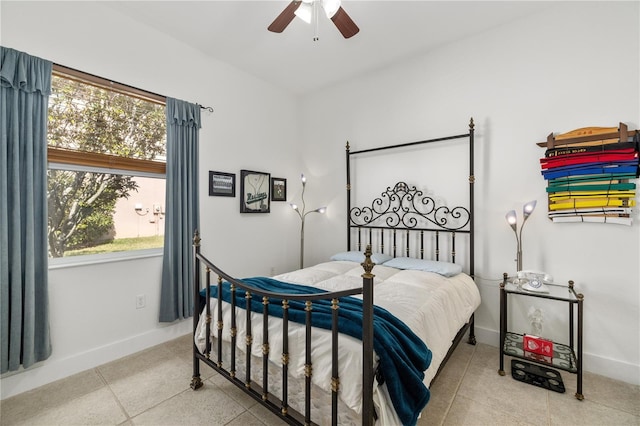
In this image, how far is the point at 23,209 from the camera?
1.92 m

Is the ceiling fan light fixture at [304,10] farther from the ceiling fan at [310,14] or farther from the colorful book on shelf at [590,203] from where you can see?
the colorful book on shelf at [590,203]

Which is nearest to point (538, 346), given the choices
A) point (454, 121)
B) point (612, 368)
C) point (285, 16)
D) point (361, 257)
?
point (612, 368)

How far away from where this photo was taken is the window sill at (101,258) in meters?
2.15

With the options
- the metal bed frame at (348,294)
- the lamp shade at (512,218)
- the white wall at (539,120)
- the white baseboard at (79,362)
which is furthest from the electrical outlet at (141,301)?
the lamp shade at (512,218)

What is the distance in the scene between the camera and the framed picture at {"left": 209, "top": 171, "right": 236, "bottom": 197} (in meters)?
3.07

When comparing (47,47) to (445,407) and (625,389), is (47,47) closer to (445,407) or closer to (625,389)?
(445,407)

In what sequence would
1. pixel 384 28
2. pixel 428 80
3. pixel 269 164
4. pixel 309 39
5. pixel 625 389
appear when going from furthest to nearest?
1. pixel 269 164
2. pixel 428 80
3. pixel 309 39
4. pixel 384 28
5. pixel 625 389

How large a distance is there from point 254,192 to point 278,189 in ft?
1.37

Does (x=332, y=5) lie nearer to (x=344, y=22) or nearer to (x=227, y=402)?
(x=344, y=22)

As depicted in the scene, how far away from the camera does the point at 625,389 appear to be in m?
1.96

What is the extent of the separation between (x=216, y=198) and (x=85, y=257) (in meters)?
1.25

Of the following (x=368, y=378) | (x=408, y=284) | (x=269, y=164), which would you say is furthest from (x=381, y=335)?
(x=269, y=164)

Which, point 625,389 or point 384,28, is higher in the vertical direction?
point 384,28

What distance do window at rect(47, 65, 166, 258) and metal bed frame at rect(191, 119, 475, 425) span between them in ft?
3.39
